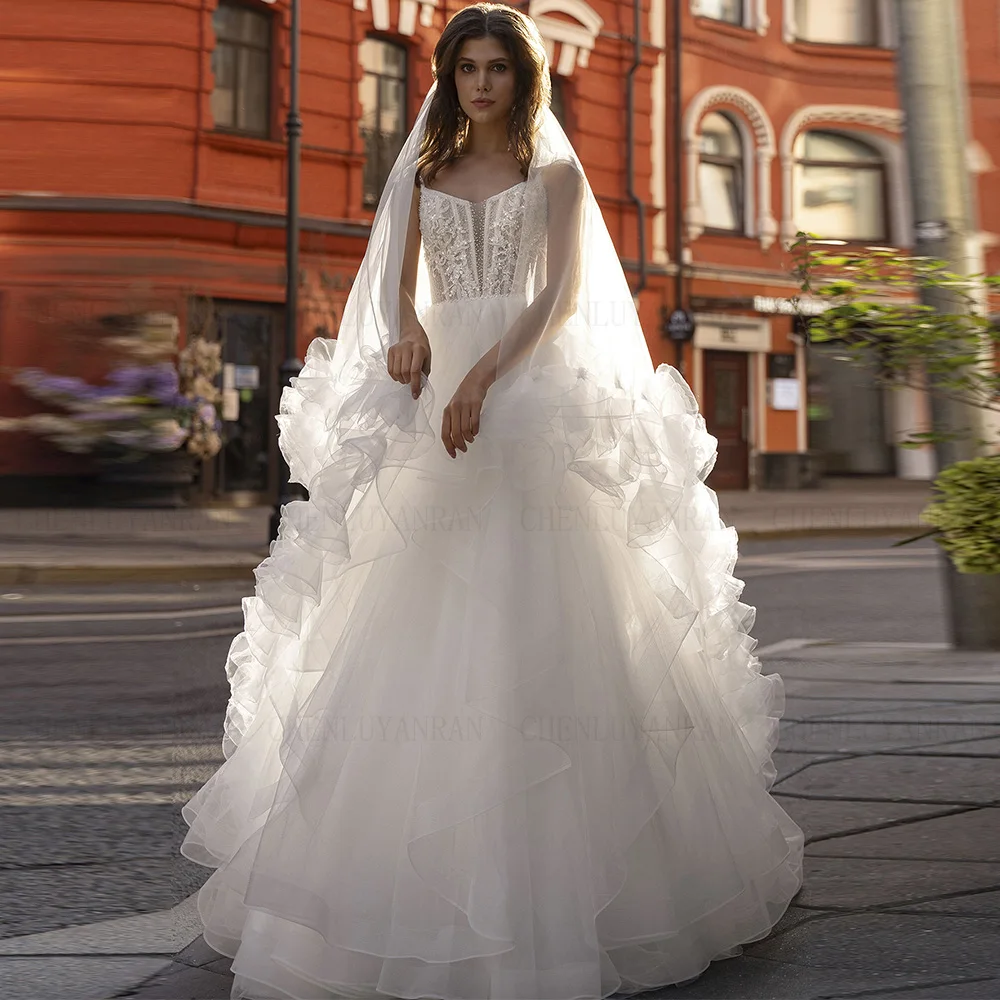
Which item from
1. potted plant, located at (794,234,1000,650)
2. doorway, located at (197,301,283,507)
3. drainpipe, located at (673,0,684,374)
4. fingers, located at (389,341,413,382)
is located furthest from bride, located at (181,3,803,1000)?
drainpipe, located at (673,0,684,374)

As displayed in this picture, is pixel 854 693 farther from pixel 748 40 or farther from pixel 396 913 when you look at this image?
pixel 748 40

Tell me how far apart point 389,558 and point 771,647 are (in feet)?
18.0

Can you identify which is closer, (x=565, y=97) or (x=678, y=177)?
(x=565, y=97)

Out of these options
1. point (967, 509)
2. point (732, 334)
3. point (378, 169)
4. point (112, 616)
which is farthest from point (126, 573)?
point (732, 334)

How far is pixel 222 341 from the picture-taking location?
60.9 ft

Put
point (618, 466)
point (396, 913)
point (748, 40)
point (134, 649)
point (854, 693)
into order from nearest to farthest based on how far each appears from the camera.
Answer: point (396, 913) → point (618, 466) → point (854, 693) → point (134, 649) → point (748, 40)

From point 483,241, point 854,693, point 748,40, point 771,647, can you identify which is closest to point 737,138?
point 748,40

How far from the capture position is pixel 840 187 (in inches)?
1072

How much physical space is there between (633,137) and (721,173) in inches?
91.7

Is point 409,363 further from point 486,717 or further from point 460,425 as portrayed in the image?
point 486,717

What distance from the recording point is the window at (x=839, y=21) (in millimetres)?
26984

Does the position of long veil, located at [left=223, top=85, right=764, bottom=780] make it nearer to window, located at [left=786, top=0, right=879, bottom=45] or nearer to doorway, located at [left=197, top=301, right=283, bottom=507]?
doorway, located at [left=197, top=301, right=283, bottom=507]

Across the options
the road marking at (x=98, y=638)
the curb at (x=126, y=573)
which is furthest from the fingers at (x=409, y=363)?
the curb at (x=126, y=573)

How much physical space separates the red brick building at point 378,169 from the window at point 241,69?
33mm
